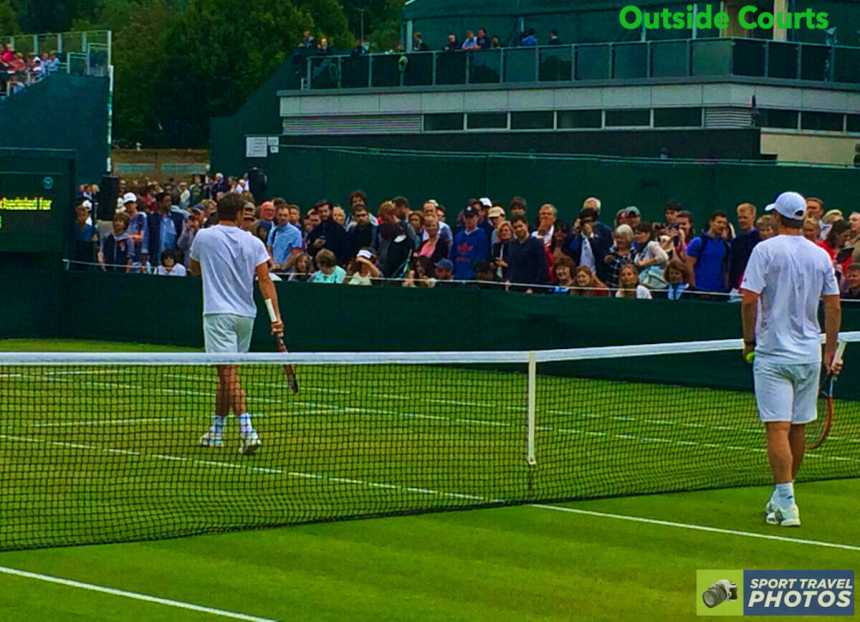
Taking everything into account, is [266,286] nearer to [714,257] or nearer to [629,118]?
[714,257]

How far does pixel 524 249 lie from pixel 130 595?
44.9ft

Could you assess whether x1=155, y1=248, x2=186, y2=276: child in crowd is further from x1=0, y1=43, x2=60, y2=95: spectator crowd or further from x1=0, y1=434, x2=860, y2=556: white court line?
x1=0, y1=43, x2=60, y2=95: spectator crowd

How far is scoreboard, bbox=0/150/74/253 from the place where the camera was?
27.8m

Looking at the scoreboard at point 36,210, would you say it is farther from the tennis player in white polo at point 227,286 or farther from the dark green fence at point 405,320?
the tennis player in white polo at point 227,286

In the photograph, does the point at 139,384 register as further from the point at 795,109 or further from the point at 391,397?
the point at 795,109

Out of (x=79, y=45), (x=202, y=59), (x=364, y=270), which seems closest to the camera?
(x=364, y=270)

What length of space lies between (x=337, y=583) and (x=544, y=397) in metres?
10.7

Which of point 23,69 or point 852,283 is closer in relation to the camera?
point 852,283

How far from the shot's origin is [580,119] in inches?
1747

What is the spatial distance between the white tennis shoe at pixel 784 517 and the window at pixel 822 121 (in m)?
31.2

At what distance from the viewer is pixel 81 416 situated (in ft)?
59.5

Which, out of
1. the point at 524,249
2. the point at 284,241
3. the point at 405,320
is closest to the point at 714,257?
the point at 524,249

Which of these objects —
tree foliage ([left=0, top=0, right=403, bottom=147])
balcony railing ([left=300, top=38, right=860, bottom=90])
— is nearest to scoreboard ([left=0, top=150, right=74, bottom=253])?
balcony railing ([left=300, top=38, right=860, bottom=90])

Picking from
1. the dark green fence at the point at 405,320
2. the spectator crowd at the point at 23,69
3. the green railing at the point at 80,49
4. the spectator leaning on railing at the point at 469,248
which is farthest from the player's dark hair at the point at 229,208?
the green railing at the point at 80,49
